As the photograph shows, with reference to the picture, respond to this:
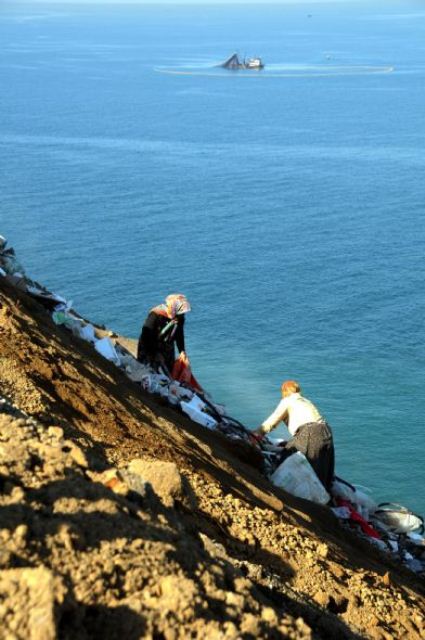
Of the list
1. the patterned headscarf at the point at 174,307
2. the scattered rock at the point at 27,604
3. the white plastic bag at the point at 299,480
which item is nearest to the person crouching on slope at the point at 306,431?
the white plastic bag at the point at 299,480

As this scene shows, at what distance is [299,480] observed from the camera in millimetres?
10859

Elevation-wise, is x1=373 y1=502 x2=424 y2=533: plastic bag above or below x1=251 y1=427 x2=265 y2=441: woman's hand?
above

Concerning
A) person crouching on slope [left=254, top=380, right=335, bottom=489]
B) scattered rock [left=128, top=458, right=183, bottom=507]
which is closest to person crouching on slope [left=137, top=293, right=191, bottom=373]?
person crouching on slope [left=254, top=380, right=335, bottom=489]

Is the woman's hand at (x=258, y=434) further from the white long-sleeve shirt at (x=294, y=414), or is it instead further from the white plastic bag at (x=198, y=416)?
the white plastic bag at (x=198, y=416)

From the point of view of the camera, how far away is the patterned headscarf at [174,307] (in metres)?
11.9

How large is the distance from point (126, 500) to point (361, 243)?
42224 millimetres

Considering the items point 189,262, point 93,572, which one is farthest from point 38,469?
point 189,262

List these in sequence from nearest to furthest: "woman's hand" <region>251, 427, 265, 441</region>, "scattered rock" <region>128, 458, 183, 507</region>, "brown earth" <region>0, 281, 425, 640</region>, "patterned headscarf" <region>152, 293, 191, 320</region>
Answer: "brown earth" <region>0, 281, 425, 640</region> → "scattered rock" <region>128, 458, 183, 507</region> → "woman's hand" <region>251, 427, 265, 441</region> → "patterned headscarf" <region>152, 293, 191, 320</region>

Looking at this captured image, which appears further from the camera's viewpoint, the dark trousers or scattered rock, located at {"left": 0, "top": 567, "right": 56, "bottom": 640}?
the dark trousers

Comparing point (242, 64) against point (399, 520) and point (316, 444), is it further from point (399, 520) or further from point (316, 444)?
point (316, 444)

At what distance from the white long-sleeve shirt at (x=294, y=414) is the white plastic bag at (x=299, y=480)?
1.27ft

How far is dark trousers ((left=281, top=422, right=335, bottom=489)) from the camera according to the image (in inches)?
431

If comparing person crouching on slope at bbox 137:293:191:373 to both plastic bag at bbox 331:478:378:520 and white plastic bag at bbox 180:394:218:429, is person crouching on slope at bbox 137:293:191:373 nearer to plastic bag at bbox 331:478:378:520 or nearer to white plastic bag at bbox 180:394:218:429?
white plastic bag at bbox 180:394:218:429

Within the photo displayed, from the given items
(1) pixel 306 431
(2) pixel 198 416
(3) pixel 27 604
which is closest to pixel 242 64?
(2) pixel 198 416
